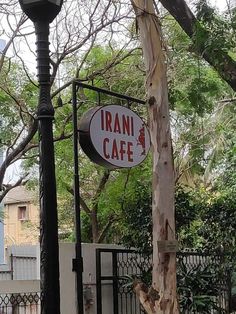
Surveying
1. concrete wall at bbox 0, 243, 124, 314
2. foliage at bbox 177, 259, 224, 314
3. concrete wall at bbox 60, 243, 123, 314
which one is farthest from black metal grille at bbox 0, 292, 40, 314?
foliage at bbox 177, 259, 224, 314

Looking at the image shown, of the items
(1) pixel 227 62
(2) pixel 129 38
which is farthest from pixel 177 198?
(2) pixel 129 38

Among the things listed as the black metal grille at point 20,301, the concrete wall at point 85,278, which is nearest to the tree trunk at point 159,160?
the concrete wall at point 85,278

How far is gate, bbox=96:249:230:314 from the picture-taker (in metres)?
6.82

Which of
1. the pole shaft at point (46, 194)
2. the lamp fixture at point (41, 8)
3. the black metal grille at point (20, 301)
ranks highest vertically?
the lamp fixture at point (41, 8)

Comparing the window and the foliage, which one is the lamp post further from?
the window

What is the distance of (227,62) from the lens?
665 centimetres

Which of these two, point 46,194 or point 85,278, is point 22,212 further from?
point 46,194

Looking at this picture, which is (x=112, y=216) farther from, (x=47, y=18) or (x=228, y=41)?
(x=47, y=18)

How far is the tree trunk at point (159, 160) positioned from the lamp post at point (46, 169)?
5.43 feet

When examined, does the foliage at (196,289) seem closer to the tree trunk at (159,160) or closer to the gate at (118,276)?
the gate at (118,276)

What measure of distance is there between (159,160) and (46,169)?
1757 millimetres

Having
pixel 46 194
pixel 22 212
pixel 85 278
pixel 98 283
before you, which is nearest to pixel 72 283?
pixel 85 278

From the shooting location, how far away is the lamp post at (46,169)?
3697 mm

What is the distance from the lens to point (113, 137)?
575 cm
